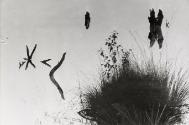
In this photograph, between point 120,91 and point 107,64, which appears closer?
point 120,91

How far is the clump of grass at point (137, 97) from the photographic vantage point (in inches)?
199

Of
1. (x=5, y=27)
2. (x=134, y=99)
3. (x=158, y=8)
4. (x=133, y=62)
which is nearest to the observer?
(x=134, y=99)

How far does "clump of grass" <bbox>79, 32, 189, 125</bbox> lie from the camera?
199 inches

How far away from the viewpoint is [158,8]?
6.03 m

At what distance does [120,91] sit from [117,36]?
1.11 meters

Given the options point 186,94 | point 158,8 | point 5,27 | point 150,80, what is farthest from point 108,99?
point 5,27

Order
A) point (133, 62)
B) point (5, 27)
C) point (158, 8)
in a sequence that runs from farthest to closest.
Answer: point (5, 27), point (158, 8), point (133, 62)

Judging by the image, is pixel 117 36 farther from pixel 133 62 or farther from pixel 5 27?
pixel 5 27

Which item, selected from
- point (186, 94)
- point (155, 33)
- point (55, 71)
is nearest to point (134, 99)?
point (186, 94)

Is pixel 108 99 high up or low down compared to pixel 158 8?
down

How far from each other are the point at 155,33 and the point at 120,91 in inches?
45.4

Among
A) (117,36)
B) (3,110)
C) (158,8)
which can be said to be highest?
(158,8)

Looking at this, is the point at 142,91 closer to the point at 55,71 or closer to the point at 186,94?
the point at 186,94

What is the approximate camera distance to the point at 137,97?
506 centimetres
